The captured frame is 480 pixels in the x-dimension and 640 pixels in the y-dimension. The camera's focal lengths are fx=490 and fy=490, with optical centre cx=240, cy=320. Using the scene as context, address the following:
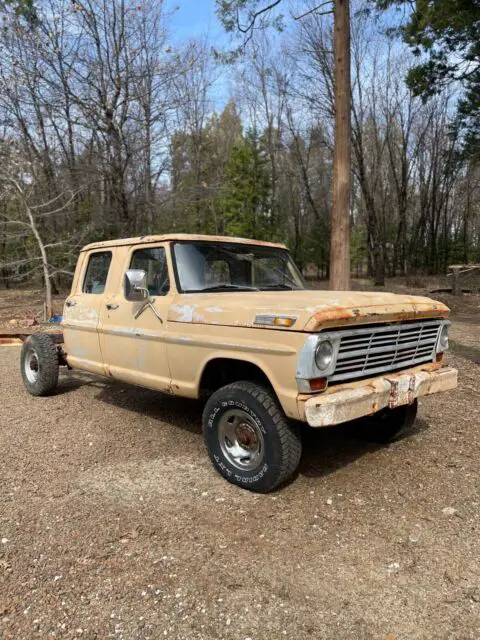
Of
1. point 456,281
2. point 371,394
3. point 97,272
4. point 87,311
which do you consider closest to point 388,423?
point 371,394

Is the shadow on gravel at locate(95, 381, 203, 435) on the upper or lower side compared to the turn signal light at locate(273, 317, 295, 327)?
lower

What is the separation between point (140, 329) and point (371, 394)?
224 cm

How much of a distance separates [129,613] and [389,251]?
3775 centimetres

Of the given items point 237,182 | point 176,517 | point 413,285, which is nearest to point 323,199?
point 237,182

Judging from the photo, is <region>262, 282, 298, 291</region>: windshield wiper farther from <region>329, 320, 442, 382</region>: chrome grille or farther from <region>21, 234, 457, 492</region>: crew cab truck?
<region>329, 320, 442, 382</region>: chrome grille

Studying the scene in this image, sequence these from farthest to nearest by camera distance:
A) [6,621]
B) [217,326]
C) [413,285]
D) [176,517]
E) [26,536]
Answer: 1. [413,285]
2. [217,326]
3. [176,517]
4. [26,536]
5. [6,621]

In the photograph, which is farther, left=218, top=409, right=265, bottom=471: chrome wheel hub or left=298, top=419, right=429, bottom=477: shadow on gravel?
left=298, top=419, right=429, bottom=477: shadow on gravel

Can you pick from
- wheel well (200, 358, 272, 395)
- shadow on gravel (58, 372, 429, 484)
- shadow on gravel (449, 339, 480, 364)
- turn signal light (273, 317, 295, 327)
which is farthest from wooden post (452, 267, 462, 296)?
turn signal light (273, 317, 295, 327)

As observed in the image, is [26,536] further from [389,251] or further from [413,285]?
[389,251]

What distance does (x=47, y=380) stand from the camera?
6262 mm

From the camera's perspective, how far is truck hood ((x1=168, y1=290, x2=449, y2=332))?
3209mm

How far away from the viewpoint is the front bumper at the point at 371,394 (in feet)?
10.3

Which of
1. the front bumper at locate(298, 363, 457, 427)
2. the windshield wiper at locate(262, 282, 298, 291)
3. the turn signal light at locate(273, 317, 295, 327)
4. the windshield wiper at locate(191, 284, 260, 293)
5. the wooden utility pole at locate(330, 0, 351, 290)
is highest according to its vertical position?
the wooden utility pole at locate(330, 0, 351, 290)

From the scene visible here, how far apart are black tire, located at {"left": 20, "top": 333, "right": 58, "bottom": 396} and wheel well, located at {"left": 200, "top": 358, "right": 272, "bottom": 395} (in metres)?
2.84
